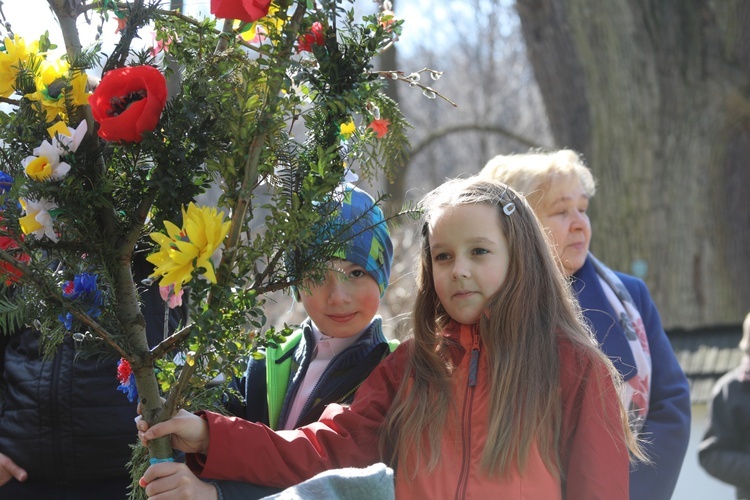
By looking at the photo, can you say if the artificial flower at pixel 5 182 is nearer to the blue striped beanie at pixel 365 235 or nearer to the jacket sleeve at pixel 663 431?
the blue striped beanie at pixel 365 235

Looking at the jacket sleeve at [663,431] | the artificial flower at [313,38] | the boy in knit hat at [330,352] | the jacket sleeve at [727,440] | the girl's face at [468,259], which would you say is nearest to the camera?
the artificial flower at [313,38]

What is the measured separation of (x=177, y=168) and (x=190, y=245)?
19 centimetres

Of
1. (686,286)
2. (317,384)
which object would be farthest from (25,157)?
(686,286)

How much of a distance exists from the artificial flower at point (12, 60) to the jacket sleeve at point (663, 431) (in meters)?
1.86

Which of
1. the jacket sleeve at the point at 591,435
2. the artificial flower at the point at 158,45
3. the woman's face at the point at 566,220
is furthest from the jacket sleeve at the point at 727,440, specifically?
the artificial flower at the point at 158,45

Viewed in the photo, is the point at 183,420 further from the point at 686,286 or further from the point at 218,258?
the point at 686,286

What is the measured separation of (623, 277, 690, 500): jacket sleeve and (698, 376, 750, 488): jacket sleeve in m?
1.09

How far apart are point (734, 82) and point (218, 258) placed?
5263mm

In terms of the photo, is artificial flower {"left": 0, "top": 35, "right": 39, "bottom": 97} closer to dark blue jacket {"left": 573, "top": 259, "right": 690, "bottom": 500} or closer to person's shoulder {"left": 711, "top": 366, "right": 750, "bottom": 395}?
dark blue jacket {"left": 573, "top": 259, "right": 690, "bottom": 500}

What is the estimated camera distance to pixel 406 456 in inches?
73.1

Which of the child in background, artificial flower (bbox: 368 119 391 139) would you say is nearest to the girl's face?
the child in background

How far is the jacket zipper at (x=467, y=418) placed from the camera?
5.91ft

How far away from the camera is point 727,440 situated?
3596 millimetres

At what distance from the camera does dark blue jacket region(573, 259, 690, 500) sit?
2.48 meters
